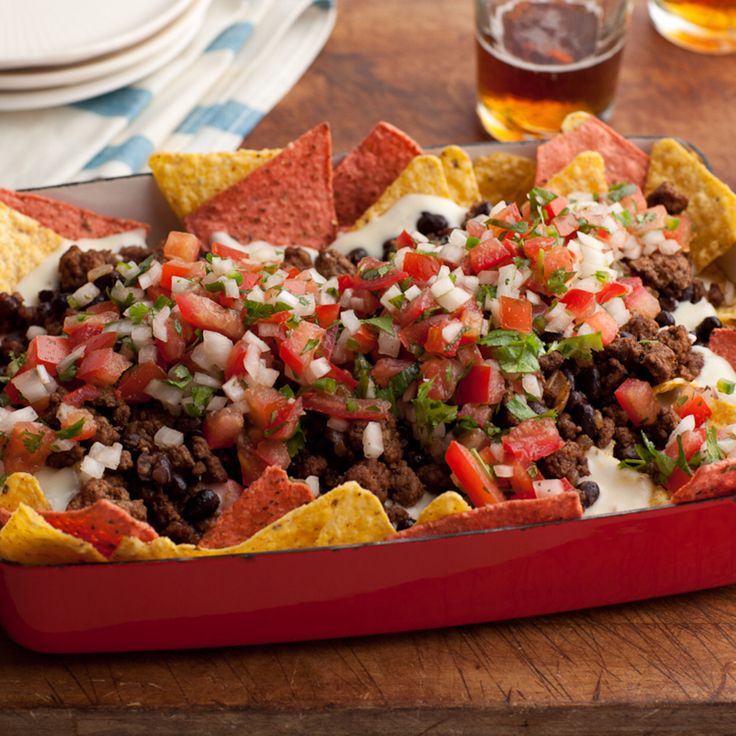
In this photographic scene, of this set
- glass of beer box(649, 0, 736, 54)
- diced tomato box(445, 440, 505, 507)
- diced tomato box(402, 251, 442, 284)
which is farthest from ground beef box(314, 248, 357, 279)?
glass of beer box(649, 0, 736, 54)

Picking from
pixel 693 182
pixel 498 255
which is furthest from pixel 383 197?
pixel 693 182

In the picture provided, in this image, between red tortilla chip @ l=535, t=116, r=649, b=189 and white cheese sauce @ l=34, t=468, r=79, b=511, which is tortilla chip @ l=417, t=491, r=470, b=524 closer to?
white cheese sauce @ l=34, t=468, r=79, b=511

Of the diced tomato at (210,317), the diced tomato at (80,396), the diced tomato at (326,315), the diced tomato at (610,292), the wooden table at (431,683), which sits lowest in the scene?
the wooden table at (431,683)

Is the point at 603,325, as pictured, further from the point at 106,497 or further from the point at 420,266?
the point at 106,497

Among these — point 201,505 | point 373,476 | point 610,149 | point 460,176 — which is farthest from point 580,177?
point 201,505

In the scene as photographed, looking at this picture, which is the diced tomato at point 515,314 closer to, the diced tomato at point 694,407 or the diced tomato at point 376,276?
the diced tomato at point 376,276

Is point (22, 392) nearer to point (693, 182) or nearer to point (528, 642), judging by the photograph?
point (528, 642)

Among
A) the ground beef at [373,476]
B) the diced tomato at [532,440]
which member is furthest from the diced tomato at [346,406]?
the diced tomato at [532,440]
